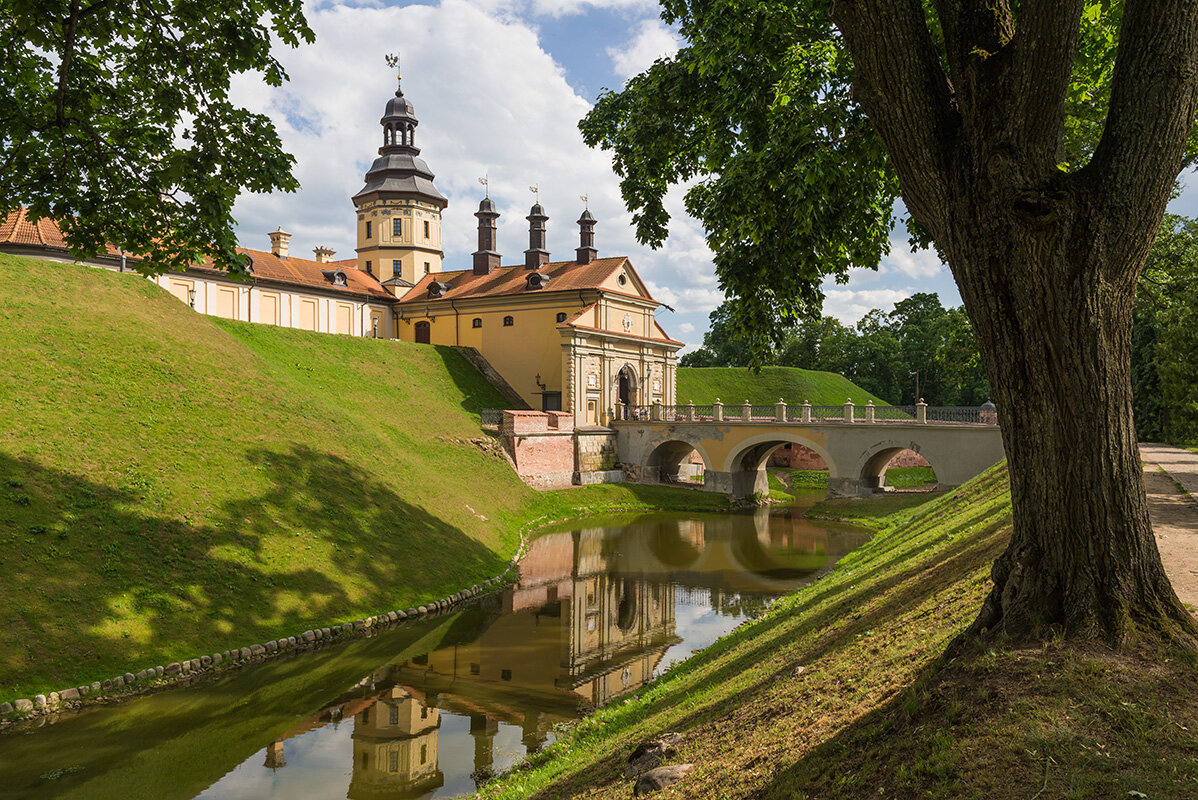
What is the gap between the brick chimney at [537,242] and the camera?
52.9m

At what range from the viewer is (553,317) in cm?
4838

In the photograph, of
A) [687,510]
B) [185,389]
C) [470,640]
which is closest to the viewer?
[470,640]

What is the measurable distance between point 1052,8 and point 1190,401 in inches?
1465

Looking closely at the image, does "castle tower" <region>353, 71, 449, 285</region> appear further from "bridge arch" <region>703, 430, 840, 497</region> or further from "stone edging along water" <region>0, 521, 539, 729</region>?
"stone edging along water" <region>0, 521, 539, 729</region>

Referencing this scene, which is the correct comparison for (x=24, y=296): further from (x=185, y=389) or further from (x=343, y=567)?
(x=343, y=567)

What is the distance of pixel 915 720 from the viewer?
538 cm

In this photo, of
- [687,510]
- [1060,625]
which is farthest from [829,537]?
[1060,625]

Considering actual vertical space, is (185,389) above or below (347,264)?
below

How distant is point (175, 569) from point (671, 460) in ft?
117

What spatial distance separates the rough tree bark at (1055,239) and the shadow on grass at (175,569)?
15424 mm

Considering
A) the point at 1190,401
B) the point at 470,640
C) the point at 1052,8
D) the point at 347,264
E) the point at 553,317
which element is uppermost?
the point at 347,264

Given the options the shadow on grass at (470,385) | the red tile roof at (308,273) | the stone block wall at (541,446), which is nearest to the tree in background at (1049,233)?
the stone block wall at (541,446)

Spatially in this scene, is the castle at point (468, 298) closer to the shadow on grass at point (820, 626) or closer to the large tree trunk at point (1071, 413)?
the shadow on grass at point (820, 626)

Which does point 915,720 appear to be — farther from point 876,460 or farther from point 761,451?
point 761,451
